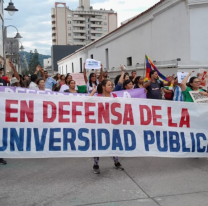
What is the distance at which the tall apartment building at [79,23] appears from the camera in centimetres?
9994

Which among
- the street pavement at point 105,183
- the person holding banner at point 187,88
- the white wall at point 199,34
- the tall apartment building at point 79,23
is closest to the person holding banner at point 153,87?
the person holding banner at point 187,88

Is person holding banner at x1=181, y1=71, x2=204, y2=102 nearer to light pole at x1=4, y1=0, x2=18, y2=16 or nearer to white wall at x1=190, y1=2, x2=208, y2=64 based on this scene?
white wall at x1=190, y1=2, x2=208, y2=64

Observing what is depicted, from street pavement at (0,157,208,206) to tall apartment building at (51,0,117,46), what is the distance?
312ft

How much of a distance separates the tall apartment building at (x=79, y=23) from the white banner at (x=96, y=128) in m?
95.1

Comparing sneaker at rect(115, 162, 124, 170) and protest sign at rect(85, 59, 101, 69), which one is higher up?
protest sign at rect(85, 59, 101, 69)

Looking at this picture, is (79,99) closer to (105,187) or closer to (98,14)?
(105,187)

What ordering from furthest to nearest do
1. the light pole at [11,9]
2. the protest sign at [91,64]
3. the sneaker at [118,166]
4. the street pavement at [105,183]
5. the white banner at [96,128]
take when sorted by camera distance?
the light pole at [11,9], the protest sign at [91,64], the sneaker at [118,166], the white banner at [96,128], the street pavement at [105,183]

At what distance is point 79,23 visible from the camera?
10469 centimetres

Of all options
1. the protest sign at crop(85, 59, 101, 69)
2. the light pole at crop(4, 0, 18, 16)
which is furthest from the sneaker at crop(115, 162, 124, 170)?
the light pole at crop(4, 0, 18, 16)

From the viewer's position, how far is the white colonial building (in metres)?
11.7

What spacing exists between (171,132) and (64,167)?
195 centimetres

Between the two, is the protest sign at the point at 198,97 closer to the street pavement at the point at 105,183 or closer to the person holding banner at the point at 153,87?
the person holding banner at the point at 153,87

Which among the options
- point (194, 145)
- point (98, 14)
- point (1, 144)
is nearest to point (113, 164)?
point (194, 145)

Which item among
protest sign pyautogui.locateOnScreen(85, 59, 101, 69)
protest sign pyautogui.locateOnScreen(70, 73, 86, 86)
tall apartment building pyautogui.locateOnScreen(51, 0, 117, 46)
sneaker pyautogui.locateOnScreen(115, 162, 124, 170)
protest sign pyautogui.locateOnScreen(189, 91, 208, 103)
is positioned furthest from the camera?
tall apartment building pyautogui.locateOnScreen(51, 0, 117, 46)
